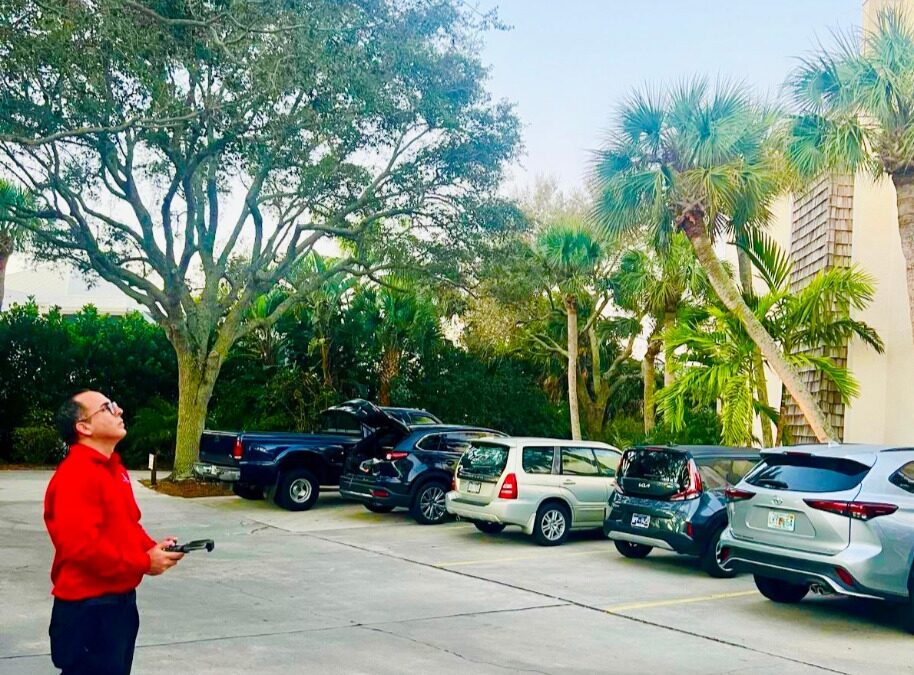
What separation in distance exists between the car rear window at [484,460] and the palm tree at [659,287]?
629 cm

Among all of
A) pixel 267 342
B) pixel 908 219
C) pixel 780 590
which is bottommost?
pixel 780 590

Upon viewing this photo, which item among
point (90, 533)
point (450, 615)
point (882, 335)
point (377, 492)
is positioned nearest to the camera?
point (90, 533)

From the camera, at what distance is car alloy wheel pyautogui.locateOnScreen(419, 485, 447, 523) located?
15500 millimetres

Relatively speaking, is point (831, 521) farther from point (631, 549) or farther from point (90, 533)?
point (90, 533)

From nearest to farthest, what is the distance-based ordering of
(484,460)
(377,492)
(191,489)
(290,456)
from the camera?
(484,460) < (377,492) < (290,456) < (191,489)

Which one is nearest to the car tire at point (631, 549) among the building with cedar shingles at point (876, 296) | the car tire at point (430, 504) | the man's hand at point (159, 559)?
the car tire at point (430, 504)

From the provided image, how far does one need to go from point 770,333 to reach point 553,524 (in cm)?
710

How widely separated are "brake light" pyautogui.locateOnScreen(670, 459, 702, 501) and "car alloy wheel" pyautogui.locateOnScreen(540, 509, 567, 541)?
2.56 m

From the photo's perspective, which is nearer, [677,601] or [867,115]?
[677,601]

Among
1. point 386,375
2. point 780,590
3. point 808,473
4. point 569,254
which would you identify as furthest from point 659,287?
point 808,473

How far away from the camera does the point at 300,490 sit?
667 inches

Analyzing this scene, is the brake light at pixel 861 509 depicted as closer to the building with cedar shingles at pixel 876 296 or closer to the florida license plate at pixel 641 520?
the florida license plate at pixel 641 520

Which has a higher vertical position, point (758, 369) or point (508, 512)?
point (758, 369)

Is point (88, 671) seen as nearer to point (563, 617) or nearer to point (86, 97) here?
point (563, 617)
